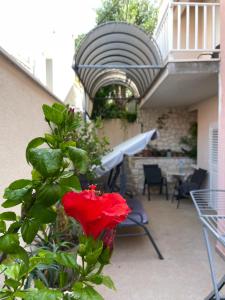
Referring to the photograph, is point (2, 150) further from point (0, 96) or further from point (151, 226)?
point (151, 226)

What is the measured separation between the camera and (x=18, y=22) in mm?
4309

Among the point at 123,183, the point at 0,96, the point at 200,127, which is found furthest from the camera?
the point at 200,127

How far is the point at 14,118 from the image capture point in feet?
8.32

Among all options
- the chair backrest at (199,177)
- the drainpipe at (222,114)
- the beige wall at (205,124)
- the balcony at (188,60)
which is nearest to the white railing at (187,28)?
the balcony at (188,60)

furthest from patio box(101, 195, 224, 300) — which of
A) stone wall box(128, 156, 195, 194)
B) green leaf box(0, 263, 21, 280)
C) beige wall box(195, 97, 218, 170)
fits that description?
stone wall box(128, 156, 195, 194)

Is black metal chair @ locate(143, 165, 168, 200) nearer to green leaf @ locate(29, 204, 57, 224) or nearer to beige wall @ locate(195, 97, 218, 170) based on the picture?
beige wall @ locate(195, 97, 218, 170)

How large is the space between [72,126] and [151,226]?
6277 millimetres

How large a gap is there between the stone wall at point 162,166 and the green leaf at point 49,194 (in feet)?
33.6

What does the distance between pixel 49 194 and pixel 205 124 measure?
9159 mm

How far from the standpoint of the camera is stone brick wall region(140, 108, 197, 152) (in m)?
11.8

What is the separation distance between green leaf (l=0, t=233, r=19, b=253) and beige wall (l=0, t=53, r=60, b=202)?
1399 mm

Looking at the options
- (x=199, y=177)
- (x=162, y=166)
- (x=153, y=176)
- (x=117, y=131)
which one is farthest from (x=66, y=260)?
(x=117, y=131)

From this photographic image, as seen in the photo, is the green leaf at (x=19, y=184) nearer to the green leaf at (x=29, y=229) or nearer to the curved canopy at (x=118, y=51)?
the green leaf at (x=29, y=229)

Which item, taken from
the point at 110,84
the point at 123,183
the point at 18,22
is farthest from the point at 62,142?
the point at 110,84
